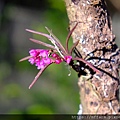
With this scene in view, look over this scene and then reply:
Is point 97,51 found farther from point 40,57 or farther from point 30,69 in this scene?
point 30,69

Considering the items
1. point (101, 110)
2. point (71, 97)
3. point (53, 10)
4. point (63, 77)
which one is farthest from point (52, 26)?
point (101, 110)

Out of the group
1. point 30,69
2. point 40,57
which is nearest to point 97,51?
point 40,57

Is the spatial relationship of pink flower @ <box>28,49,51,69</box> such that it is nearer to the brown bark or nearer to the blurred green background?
the brown bark

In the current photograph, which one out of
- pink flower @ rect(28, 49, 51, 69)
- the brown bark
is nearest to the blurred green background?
the brown bark

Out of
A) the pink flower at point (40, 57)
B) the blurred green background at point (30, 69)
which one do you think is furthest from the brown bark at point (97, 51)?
the blurred green background at point (30, 69)

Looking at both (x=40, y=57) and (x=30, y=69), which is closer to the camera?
(x=40, y=57)

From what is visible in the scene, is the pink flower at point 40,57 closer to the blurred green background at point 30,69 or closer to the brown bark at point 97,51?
the brown bark at point 97,51
